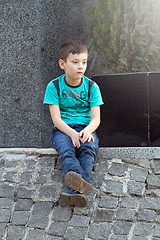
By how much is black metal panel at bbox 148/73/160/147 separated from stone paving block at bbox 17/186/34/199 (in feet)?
5.27

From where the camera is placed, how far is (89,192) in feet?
10.6

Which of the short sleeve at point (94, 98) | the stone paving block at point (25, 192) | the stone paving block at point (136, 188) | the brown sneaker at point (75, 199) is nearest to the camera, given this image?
the brown sneaker at point (75, 199)

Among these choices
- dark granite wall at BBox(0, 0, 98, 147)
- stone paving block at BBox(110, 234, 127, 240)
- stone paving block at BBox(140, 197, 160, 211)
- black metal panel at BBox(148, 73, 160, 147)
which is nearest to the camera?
stone paving block at BBox(110, 234, 127, 240)

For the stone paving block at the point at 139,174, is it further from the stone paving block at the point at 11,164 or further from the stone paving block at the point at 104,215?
the stone paving block at the point at 11,164

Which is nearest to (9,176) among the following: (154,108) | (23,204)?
(23,204)

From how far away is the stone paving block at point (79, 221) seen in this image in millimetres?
3191

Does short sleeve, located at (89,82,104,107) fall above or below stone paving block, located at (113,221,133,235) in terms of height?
above

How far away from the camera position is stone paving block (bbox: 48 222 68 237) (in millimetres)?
3142

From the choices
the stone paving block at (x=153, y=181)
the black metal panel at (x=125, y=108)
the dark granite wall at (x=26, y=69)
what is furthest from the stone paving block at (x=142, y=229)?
the dark granite wall at (x=26, y=69)

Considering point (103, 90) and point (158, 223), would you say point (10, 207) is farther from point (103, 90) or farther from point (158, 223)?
point (103, 90)

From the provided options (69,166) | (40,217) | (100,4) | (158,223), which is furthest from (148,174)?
(100,4)

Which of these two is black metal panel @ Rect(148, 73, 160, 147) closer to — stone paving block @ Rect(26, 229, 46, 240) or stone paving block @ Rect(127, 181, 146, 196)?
stone paving block @ Rect(127, 181, 146, 196)

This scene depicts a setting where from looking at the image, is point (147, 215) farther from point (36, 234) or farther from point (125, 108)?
point (125, 108)

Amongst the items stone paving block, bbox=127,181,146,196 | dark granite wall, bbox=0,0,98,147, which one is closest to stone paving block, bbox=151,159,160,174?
stone paving block, bbox=127,181,146,196
